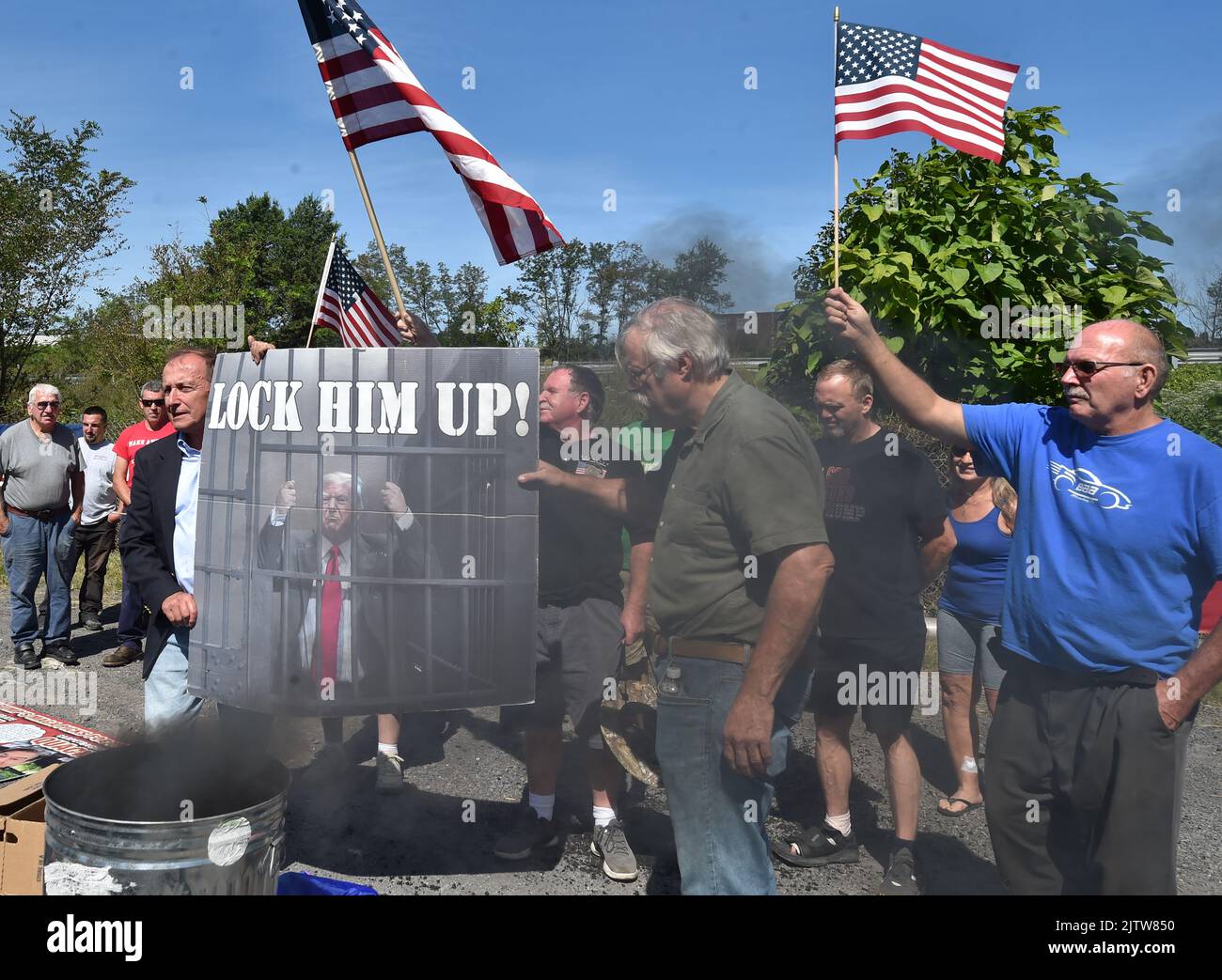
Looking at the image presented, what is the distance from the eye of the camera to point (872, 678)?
4094mm

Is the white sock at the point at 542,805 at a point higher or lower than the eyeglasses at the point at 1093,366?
lower

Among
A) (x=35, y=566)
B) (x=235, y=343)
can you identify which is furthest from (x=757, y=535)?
(x=235, y=343)

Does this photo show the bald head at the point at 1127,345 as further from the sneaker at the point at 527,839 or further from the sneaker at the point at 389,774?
the sneaker at the point at 389,774

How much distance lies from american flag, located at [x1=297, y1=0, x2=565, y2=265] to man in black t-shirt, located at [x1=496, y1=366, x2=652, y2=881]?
2.38 ft

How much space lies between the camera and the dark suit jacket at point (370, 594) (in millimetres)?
3033

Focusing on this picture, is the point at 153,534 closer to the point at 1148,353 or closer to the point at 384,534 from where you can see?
the point at 384,534

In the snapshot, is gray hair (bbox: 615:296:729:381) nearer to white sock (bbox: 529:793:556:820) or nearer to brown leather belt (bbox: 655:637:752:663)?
brown leather belt (bbox: 655:637:752:663)

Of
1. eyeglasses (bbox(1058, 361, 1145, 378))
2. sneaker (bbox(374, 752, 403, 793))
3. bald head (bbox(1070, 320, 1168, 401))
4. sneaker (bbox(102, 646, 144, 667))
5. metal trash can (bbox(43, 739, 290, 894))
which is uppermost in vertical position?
bald head (bbox(1070, 320, 1168, 401))

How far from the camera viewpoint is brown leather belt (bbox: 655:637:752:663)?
2.82 metres

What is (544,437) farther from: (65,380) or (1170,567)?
(65,380)

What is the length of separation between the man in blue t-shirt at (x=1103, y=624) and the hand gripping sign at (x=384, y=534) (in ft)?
4.13

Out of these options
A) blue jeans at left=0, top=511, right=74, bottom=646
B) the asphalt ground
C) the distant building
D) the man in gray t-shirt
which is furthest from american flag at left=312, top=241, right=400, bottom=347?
the distant building

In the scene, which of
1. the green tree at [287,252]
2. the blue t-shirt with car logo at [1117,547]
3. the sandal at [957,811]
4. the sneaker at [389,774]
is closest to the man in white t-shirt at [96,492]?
the sneaker at [389,774]

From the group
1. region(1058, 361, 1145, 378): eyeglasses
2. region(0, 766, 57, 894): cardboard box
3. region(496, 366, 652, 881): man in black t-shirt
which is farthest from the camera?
region(496, 366, 652, 881): man in black t-shirt
